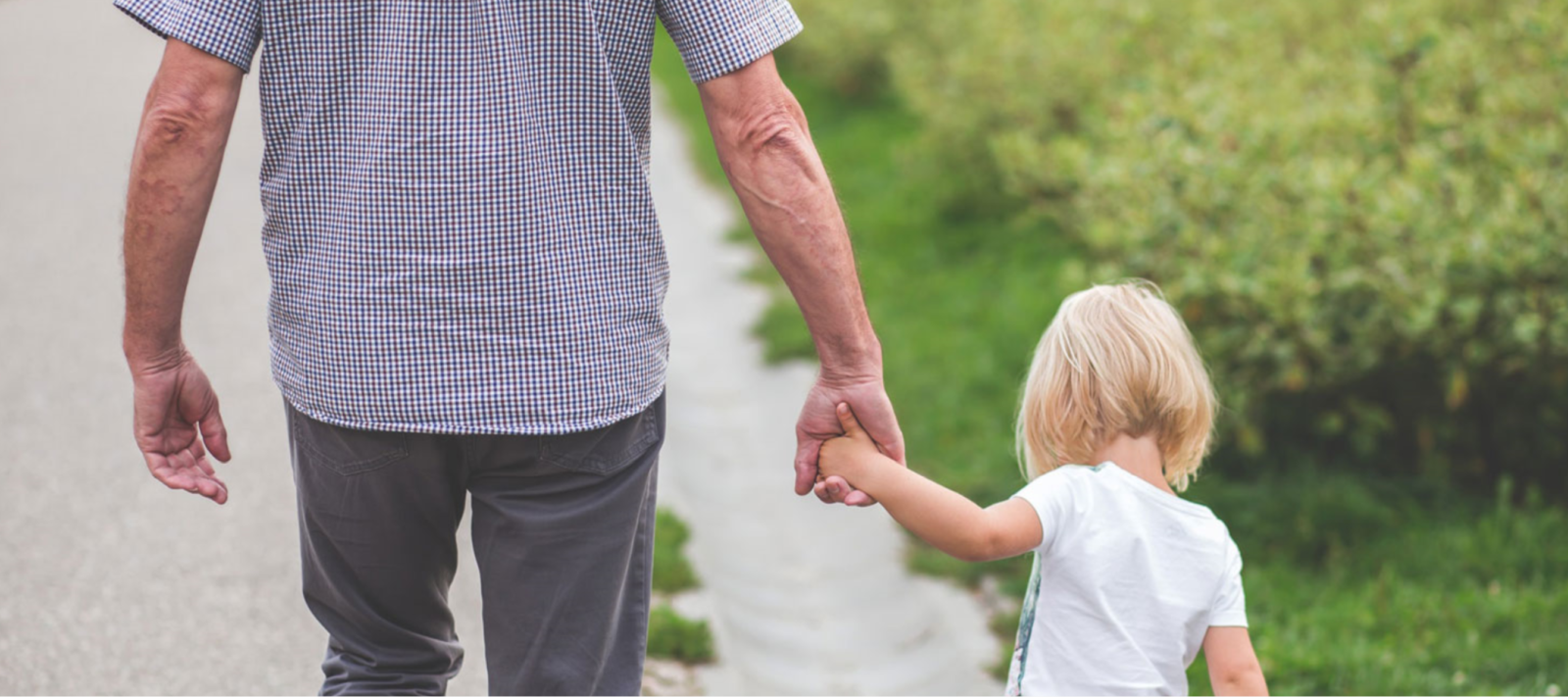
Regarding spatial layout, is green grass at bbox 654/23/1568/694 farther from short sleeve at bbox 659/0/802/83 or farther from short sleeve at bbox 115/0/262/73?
short sleeve at bbox 115/0/262/73

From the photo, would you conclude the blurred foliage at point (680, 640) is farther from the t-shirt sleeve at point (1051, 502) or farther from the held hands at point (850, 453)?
the t-shirt sleeve at point (1051, 502)

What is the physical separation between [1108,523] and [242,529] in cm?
284

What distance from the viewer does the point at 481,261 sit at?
5.86 ft

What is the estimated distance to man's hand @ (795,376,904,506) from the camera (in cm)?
200

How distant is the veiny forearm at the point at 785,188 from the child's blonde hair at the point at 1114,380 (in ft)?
1.08

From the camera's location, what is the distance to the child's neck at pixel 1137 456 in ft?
6.63

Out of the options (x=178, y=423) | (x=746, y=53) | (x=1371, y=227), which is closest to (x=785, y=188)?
(x=746, y=53)

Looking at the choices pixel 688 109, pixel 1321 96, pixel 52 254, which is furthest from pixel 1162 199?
pixel 688 109

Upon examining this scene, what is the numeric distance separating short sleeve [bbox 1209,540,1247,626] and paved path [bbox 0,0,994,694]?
4.66 feet

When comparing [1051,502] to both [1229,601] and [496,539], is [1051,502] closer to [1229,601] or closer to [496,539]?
[1229,601]

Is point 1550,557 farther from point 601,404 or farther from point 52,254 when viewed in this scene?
point 52,254

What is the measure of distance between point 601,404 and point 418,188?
14.9 inches

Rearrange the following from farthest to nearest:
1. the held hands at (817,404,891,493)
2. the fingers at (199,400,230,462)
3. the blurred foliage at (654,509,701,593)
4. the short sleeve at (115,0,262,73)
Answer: the blurred foliage at (654,509,701,593) < the fingers at (199,400,230,462) < the held hands at (817,404,891,493) < the short sleeve at (115,0,262,73)

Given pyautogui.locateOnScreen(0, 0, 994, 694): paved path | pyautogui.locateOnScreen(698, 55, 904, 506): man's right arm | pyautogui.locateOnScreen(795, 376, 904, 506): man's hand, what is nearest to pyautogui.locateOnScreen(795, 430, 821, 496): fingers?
pyautogui.locateOnScreen(795, 376, 904, 506): man's hand
